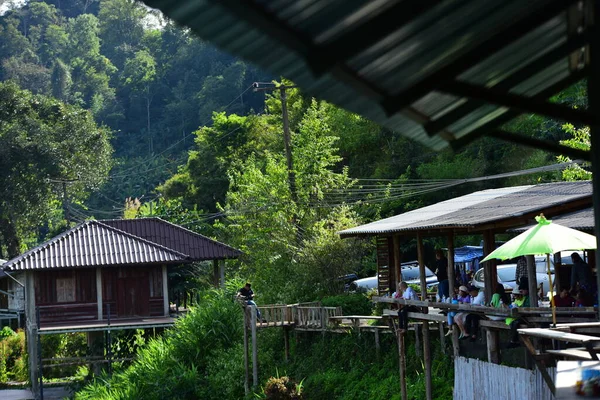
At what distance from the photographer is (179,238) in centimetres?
3959

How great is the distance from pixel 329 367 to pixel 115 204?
6143 centimetres

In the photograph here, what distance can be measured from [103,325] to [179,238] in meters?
6.11

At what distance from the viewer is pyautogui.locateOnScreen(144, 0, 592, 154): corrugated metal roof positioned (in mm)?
3980

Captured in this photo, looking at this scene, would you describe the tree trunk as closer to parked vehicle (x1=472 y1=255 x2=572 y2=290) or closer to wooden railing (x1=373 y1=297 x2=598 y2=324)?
parked vehicle (x1=472 y1=255 x2=572 y2=290)

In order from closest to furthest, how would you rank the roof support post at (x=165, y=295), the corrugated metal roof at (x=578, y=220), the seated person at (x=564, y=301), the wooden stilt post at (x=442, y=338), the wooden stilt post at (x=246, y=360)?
the seated person at (x=564, y=301) → the corrugated metal roof at (x=578, y=220) → the wooden stilt post at (x=442, y=338) → the wooden stilt post at (x=246, y=360) → the roof support post at (x=165, y=295)

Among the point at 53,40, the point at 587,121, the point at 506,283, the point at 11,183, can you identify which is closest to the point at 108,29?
the point at 53,40

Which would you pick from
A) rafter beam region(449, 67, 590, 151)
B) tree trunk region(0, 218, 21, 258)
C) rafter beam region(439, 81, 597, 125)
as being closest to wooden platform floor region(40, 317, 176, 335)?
tree trunk region(0, 218, 21, 258)

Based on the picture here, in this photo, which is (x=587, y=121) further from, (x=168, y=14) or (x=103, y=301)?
(x=103, y=301)

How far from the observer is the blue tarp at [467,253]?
4006 cm

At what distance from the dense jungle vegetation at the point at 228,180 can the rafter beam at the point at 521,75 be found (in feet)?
6.42

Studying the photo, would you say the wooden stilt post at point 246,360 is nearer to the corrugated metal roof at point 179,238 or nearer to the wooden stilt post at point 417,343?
the wooden stilt post at point 417,343

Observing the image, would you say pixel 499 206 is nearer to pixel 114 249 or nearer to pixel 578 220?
pixel 578 220

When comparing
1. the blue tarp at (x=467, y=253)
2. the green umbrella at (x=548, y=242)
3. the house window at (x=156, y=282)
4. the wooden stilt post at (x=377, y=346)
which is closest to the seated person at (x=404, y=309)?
the wooden stilt post at (x=377, y=346)

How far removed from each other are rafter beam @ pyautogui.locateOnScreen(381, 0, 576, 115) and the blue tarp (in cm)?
3534
